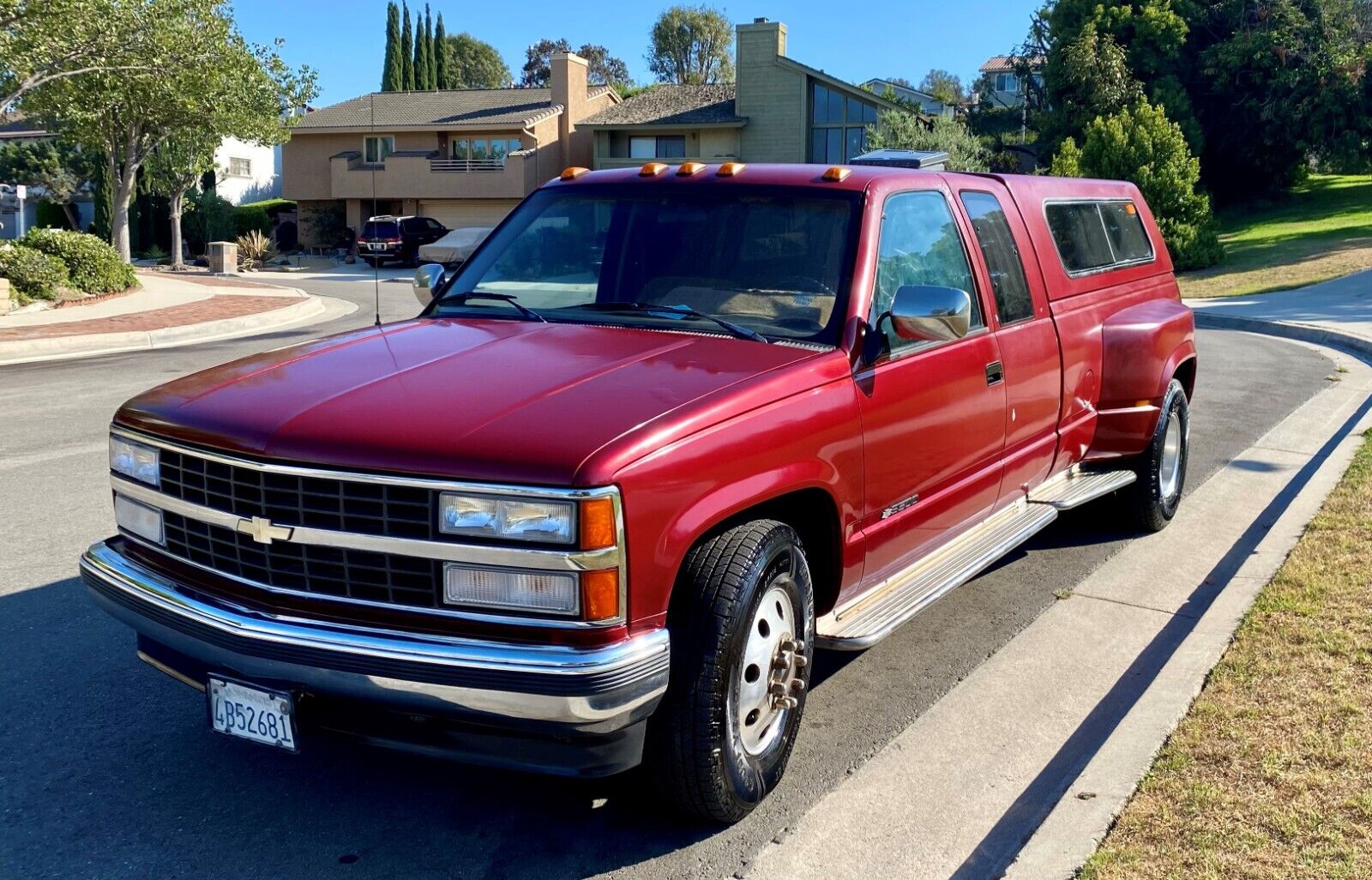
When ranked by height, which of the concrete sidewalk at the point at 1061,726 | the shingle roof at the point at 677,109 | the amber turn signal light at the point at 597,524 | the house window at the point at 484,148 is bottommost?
the concrete sidewalk at the point at 1061,726

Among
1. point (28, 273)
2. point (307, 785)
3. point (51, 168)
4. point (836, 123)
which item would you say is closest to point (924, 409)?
point (307, 785)

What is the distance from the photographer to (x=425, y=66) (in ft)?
225

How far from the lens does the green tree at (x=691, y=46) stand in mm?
82000

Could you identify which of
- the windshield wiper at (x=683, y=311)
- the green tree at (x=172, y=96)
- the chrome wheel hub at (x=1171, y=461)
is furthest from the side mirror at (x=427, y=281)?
the green tree at (x=172, y=96)

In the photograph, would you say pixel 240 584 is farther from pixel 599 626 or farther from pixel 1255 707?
pixel 1255 707

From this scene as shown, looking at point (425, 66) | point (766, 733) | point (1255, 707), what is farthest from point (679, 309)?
point (425, 66)

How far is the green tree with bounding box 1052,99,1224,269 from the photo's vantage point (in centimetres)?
3216

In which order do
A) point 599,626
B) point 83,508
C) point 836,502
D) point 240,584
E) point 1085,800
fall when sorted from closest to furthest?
point 599,626 → point 240,584 → point 1085,800 → point 836,502 → point 83,508

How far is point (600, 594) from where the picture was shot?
312cm

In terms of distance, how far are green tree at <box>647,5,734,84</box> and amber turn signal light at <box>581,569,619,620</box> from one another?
3281 inches

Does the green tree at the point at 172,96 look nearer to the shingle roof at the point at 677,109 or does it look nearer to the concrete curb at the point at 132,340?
the concrete curb at the point at 132,340

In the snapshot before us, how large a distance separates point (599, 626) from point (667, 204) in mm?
2182

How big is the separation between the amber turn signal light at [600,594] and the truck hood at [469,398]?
0.26 metres

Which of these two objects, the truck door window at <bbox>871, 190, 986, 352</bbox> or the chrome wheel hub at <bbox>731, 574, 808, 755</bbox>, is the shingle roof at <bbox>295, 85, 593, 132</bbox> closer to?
the truck door window at <bbox>871, 190, 986, 352</bbox>
